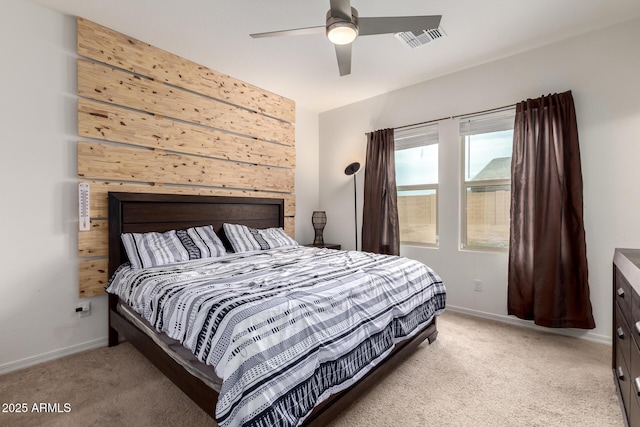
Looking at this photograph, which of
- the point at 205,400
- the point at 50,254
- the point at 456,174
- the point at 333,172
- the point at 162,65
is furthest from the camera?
the point at 333,172

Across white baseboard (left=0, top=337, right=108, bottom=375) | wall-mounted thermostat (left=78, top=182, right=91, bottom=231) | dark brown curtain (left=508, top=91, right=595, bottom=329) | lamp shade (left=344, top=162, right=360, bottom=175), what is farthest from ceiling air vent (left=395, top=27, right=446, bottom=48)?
white baseboard (left=0, top=337, right=108, bottom=375)

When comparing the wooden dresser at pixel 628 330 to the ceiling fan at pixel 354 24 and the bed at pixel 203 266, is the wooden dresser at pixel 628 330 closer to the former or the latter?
the bed at pixel 203 266

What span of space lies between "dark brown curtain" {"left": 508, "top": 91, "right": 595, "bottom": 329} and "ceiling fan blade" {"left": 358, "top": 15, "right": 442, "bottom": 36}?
164 cm

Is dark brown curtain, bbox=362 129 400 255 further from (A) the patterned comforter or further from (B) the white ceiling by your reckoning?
(A) the patterned comforter

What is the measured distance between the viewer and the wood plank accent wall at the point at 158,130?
261cm

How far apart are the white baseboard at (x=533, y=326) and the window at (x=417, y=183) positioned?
2.72ft

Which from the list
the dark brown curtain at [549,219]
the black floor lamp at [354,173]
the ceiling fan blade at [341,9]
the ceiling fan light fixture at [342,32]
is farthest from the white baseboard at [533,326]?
the ceiling fan blade at [341,9]

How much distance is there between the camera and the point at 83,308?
102 inches

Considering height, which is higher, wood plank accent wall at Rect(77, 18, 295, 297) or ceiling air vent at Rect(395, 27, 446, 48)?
ceiling air vent at Rect(395, 27, 446, 48)

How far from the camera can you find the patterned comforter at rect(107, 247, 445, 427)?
48.9 inches

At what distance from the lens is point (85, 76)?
257 cm

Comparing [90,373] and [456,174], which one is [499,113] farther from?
[90,373]

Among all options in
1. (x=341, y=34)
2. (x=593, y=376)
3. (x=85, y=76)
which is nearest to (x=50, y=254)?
(x=85, y=76)

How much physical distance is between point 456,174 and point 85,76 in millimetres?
3751
